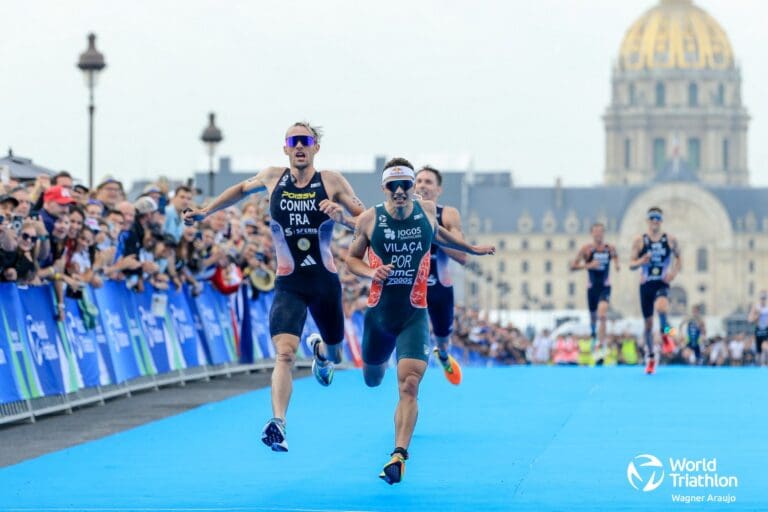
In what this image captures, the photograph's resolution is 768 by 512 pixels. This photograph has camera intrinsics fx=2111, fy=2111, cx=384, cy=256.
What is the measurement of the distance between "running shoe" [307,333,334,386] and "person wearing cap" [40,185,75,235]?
4.53 metres

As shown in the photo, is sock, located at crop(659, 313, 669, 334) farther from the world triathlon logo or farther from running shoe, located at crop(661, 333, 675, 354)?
the world triathlon logo

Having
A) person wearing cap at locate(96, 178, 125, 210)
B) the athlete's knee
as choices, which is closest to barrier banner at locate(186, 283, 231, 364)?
person wearing cap at locate(96, 178, 125, 210)

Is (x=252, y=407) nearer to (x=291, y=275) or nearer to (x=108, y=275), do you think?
(x=108, y=275)

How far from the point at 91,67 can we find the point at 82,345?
10.3 m

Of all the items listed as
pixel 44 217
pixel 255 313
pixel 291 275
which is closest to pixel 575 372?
pixel 255 313

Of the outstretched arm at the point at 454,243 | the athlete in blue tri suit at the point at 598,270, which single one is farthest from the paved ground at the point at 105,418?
the athlete in blue tri suit at the point at 598,270

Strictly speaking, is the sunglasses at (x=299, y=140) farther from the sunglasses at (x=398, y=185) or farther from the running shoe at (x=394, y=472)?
the running shoe at (x=394, y=472)

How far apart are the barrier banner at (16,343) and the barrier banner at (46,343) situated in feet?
0.37

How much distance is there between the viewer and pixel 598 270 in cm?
2555

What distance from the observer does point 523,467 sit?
1290cm

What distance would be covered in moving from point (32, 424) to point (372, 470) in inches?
199

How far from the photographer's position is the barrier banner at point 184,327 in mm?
22422

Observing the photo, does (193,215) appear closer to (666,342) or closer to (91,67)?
(666,342)

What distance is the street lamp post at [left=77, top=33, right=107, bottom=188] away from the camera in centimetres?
2844
